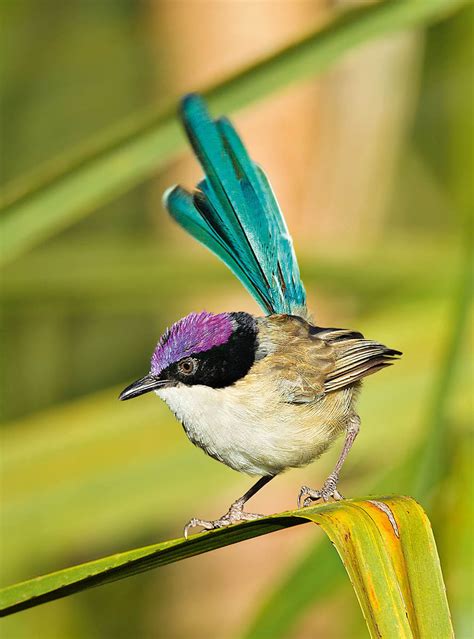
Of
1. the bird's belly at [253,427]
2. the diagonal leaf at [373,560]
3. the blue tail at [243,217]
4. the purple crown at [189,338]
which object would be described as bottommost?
the diagonal leaf at [373,560]

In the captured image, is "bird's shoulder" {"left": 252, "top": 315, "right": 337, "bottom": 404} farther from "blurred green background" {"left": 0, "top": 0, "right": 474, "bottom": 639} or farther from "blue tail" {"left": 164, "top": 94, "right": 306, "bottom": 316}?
"blurred green background" {"left": 0, "top": 0, "right": 474, "bottom": 639}

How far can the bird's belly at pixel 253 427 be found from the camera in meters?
1.08

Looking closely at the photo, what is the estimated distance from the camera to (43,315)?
12.1 ft

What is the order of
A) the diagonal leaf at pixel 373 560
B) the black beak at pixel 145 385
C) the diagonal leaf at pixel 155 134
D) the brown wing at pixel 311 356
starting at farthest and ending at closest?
the diagonal leaf at pixel 155 134 < the brown wing at pixel 311 356 < the black beak at pixel 145 385 < the diagonal leaf at pixel 373 560

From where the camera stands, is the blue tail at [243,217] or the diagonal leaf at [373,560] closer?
the diagonal leaf at [373,560]

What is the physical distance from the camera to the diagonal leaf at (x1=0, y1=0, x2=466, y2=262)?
1590 millimetres

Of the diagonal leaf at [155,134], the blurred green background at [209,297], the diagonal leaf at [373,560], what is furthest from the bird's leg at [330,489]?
the diagonal leaf at [155,134]

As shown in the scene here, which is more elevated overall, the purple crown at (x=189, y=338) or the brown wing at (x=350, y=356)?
Result: the purple crown at (x=189, y=338)

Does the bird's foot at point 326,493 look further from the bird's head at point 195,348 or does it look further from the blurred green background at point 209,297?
the blurred green background at point 209,297

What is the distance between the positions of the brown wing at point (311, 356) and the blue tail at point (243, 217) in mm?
30

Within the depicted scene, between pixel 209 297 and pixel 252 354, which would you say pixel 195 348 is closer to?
pixel 252 354

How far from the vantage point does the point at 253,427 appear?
1.12 meters

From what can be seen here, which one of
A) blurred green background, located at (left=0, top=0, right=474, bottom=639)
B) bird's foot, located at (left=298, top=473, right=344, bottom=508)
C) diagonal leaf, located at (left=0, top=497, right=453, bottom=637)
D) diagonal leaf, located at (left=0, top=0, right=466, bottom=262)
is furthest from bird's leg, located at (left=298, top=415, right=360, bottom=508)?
diagonal leaf, located at (left=0, top=0, right=466, bottom=262)

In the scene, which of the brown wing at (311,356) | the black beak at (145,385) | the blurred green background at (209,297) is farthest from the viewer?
the blurred green background at (209,297)
